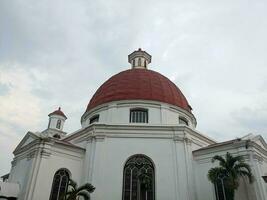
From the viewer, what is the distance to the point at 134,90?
75.4 feet

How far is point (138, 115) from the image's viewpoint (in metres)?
22.0

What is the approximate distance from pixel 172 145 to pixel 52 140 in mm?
9143

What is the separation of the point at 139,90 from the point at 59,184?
10705 mm

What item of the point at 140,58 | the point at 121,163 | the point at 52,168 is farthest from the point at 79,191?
the point at 140,58

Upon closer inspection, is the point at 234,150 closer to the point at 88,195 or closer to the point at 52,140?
the point at 88,195

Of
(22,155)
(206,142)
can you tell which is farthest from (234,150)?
(22,155)

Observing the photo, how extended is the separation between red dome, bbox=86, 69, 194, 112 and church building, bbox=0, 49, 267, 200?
541mm

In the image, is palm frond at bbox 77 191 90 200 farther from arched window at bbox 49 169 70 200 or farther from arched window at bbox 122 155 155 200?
arched window at bbox 122 155 155 200

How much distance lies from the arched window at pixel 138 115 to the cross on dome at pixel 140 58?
11.9 meters

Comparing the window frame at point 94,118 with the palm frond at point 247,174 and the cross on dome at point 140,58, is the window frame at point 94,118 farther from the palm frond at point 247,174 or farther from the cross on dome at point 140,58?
the palm frond at point 247,174

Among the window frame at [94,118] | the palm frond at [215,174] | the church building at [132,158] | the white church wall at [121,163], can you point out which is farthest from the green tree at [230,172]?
the window frame at [94,118]

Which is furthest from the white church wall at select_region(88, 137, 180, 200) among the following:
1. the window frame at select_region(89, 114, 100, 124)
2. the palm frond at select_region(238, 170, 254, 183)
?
the palm frond at select_region(238, 170, 254, 183)

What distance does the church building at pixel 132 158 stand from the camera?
1677cm

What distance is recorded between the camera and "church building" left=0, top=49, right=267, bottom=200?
16766mm
